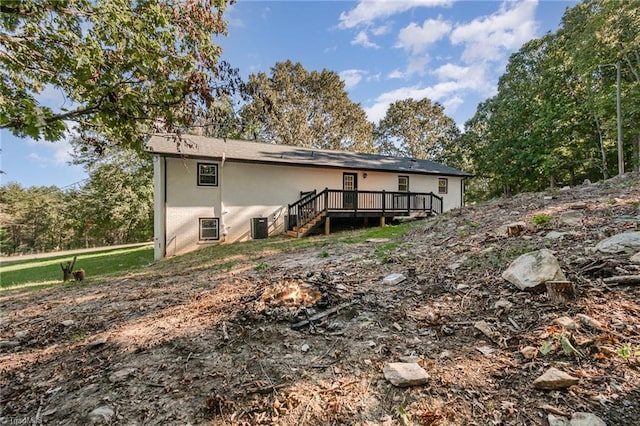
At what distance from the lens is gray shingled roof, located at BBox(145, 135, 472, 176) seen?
11008 mm

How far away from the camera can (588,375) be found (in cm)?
179

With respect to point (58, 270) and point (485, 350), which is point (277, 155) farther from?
point (485, 350)

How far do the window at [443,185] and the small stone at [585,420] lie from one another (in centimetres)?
1682

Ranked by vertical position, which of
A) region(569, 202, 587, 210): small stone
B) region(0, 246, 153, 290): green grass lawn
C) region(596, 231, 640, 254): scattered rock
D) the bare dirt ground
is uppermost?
region(569, 202, 587, 210): small stone

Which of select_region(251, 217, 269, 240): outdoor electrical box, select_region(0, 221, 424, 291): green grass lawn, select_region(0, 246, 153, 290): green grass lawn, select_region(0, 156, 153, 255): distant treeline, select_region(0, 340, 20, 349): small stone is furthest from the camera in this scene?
select_region(0, 156, 153, 255): distant treeline

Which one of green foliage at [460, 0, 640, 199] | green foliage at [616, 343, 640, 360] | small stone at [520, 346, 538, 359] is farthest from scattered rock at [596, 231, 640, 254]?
green foliage at [460, 0, 640, 199]

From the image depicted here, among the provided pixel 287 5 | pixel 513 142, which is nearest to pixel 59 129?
pixel 287 5

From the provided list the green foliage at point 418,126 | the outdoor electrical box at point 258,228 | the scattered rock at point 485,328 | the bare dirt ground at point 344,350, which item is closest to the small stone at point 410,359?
the bare dirt ground at point 344,350

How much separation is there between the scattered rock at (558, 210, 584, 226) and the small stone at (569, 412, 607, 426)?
152 inches

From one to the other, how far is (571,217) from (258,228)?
10.1 m

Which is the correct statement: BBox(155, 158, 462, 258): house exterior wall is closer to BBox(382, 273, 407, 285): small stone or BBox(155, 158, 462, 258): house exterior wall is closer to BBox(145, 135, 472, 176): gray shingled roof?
BBox(145, 135, 472, 176): gray shingled roof

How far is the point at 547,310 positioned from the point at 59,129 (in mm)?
5009

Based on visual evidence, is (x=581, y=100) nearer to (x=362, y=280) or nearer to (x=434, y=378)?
(x=362, y=280)

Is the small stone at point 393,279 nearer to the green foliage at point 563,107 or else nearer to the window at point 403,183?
the window at point 403,183
